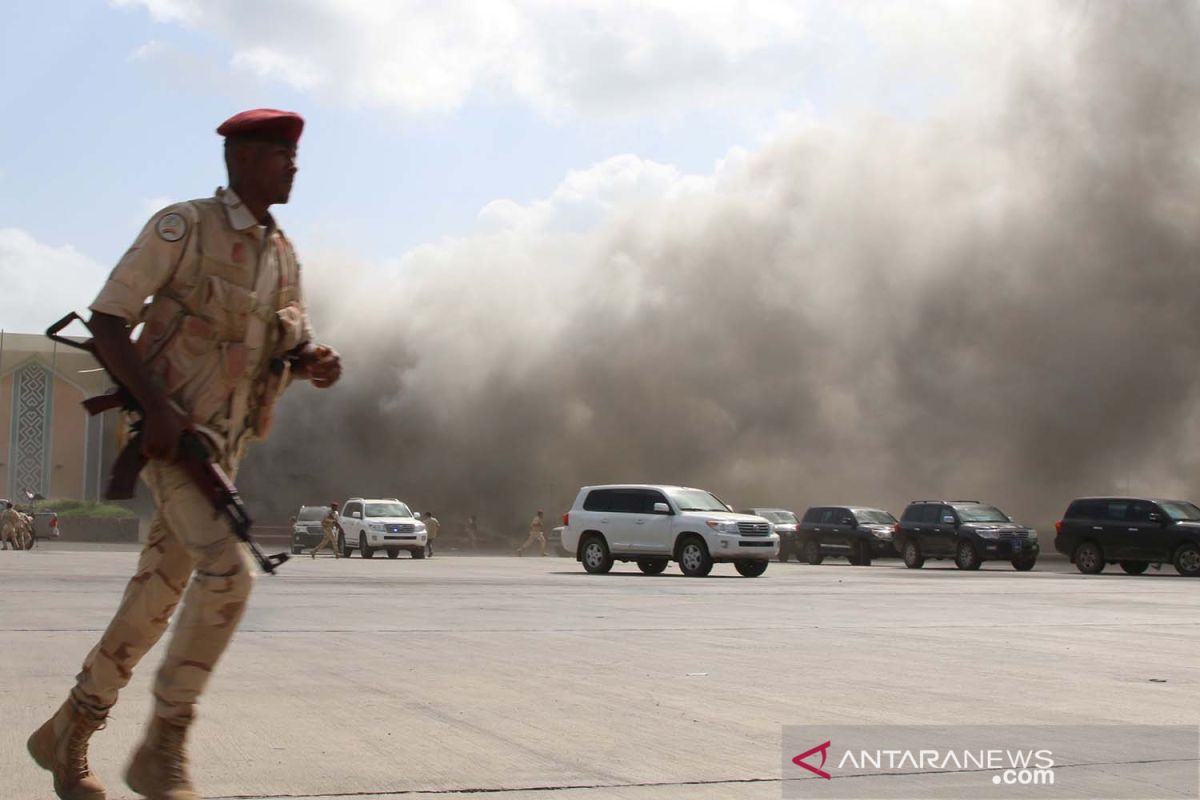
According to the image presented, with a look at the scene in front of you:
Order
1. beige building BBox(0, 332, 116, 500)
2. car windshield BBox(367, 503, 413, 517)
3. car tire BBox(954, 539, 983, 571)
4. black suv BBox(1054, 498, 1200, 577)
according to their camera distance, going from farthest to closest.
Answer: beige building BBox(0, 332, 116, 500), car windshield BBox(367, 503, 413, 517), car tire BBox(954, 539, 983, 571), black suv BBox(1054, 498, 1200, 577)

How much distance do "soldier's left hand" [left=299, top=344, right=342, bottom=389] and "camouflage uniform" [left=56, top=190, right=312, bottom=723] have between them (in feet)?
0.21

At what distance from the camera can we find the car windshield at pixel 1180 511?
2638 cm

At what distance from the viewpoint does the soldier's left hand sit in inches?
161

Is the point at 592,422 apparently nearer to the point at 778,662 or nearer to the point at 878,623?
the point at 878,623

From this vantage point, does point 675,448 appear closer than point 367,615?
No

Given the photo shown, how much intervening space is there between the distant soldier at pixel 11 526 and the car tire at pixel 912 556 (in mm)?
22246

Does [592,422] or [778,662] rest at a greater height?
[592,422]

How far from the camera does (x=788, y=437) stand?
172 ft

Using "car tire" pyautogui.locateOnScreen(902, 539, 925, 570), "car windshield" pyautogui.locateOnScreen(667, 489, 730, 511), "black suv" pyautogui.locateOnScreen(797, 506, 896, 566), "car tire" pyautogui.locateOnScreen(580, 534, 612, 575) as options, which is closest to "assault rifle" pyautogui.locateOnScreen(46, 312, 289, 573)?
"car windshield" pyautogui.locateOnScreen(667, 489, 730, 511)

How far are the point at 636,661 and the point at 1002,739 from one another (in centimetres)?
322

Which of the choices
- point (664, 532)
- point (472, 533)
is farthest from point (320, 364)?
point (472, 533)

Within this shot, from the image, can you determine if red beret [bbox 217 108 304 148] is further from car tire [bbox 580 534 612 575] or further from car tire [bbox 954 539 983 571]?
car tire [bbox 954 539 983 571]

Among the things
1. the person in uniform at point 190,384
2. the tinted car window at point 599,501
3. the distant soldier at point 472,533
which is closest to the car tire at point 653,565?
the tinted car window at point 599,501

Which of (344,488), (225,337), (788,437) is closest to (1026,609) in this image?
(225,337)
